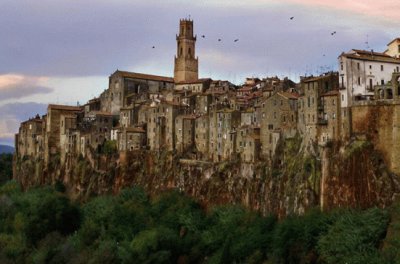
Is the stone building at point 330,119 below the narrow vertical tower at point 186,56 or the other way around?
below

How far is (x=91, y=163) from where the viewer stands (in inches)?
3809

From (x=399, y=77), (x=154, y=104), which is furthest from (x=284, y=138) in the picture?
(x=154, y=104)

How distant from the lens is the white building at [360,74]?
65500 millimetres

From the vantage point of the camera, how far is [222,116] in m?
82.8

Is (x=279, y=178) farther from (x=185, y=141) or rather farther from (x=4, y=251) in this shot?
(x=4, y=251)

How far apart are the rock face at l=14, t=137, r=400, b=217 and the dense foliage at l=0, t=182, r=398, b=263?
2178 millimetres

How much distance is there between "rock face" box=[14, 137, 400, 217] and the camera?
62031 millimetres

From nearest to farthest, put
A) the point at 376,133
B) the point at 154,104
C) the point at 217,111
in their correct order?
1. the point at 376,133
2. the point at 217,111
3. the point at 154,104

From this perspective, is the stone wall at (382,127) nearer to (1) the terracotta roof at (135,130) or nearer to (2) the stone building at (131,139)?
(2) the stone building at (131,139)

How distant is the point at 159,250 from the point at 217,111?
2462 cm

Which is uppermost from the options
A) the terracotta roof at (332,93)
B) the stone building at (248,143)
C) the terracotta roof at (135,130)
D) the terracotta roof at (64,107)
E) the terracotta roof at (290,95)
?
the terracotta roof at (64,107)

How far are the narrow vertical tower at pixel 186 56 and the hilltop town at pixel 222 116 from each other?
Answer: 205mm

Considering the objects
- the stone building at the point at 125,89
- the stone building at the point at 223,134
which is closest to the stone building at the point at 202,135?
the stone building at the point at 223,134

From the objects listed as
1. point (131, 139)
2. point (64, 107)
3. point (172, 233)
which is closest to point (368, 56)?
point (172, 233)
